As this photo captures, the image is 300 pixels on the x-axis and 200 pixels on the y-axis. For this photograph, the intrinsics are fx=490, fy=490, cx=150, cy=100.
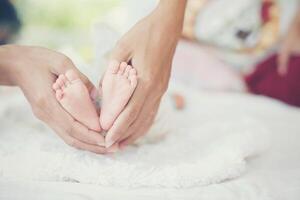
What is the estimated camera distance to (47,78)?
0.92 metres

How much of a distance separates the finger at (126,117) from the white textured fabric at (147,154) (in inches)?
2.6

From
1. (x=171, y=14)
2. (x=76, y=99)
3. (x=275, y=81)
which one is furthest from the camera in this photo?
(x=275, y=81)

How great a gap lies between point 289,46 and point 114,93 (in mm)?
1012

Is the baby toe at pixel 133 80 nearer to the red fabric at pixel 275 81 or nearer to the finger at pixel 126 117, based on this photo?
the finger at pixel 126 117

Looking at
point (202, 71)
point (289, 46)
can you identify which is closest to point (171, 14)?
point (202, 71)

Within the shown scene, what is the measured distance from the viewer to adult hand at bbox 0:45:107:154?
913 mm

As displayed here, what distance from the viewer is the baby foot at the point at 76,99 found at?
898 millimetres

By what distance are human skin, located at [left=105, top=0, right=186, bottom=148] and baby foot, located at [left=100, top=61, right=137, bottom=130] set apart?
1 cm

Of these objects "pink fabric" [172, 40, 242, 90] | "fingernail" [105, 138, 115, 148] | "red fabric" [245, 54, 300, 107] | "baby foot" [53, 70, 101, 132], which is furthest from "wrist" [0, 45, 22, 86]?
"red fabric" [245, 54, 300, 107]

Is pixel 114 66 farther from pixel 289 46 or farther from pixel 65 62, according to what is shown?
pixel 289 46

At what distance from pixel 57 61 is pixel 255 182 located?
455 millimetres

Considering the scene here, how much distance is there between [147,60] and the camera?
97 cm

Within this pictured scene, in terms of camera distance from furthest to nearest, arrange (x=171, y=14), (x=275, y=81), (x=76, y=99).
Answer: (x=275, y=81) < (x=171, y=14) < (x=76, y=99)

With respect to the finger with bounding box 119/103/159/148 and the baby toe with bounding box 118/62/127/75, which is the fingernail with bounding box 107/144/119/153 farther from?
the baby toe with bounding box 118/62/127/75
